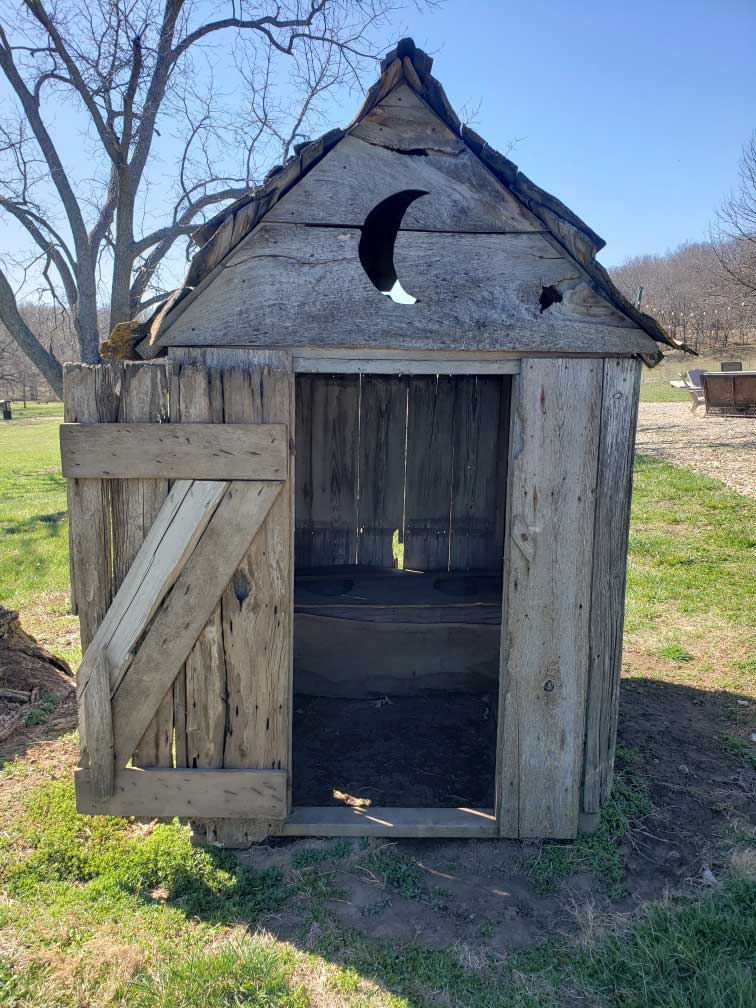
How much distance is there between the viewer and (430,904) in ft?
10.4

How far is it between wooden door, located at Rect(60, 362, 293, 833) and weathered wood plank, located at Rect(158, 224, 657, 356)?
0.24 metres

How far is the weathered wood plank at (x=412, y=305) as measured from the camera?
10.4 feet

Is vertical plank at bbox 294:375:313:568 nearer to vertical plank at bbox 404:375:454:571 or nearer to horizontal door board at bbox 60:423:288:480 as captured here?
vertical plank at bbox 404:375:454:571

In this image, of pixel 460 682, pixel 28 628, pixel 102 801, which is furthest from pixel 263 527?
pixel 28 628

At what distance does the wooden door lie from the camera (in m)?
3.14

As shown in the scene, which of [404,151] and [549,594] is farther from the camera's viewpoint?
[549,594]

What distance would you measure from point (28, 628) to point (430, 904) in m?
4.78

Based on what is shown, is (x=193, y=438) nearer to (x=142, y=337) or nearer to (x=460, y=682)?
(x=142, y=337)

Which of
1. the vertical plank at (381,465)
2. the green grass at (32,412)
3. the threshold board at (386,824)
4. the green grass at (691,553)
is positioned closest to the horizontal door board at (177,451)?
the threshold board at (386,824)

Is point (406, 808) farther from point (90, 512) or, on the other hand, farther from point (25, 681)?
point (25, 681)

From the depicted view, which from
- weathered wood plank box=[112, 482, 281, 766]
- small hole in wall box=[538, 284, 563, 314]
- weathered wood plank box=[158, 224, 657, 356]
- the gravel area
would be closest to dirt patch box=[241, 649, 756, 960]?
weathered wood plank box=[112, 482, 281, 766]

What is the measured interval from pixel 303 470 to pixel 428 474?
0.94 m

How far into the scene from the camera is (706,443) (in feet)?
50.9

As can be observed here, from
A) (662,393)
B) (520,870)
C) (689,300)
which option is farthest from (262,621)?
(689,300)
